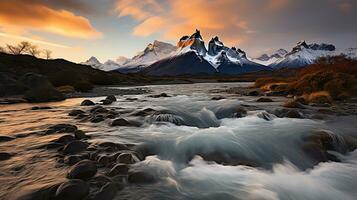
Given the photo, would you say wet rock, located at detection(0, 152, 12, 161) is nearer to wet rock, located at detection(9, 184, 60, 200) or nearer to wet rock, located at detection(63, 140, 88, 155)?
wet rock, located at detection(63, 140, 88, 155)

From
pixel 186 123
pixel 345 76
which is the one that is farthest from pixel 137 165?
pixel 345 76

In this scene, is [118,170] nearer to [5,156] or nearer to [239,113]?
[5,156]

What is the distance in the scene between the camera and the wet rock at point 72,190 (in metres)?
3.87

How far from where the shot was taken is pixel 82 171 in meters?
4.66

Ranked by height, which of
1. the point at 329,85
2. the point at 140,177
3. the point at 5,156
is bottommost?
the point at 140,177

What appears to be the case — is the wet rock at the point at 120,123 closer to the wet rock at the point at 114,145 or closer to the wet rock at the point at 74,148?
the wet rock at the point at 114,145

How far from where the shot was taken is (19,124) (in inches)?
377

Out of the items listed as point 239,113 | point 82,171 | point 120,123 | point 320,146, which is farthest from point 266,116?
point 82,171

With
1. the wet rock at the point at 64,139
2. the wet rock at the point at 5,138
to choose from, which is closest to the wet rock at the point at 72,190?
the wet rock at the point at 64,139

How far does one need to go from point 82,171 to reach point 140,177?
104cm

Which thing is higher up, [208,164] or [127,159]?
[127,159]

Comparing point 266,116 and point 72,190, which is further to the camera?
point 266,116

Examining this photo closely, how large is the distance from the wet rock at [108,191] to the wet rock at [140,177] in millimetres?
322

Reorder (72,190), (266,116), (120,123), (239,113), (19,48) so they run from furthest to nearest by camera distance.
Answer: (19,48), (239,113), (266,116), (120,123), (72,190)
